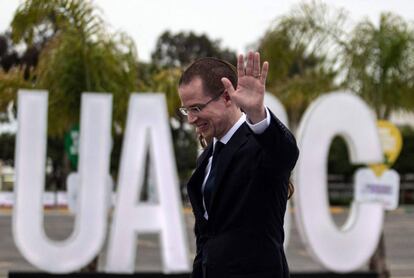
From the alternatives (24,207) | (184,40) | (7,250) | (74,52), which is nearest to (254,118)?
(24,207)

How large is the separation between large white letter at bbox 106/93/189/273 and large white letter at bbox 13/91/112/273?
20 cm

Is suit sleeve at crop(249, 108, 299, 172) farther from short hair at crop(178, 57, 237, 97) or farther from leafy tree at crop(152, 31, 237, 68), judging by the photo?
leafy tree at crop(152, 31, 237, 68)

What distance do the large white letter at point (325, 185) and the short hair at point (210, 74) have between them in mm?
6013

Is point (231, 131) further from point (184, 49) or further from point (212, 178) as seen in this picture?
point (184, 49)

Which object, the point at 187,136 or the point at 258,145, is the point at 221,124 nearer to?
the point at 258,145

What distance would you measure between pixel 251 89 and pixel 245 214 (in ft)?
1.36

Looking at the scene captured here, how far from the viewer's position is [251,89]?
2248 millimetres

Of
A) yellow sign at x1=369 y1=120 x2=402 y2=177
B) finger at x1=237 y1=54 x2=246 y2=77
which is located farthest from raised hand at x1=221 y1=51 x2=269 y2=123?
yellow sign at x1=369 y1=120 x2=402 y2=177

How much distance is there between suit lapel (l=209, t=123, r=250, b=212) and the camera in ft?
8.05

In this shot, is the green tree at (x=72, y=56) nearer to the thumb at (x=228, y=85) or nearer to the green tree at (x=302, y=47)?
the green tree at (x=302, y=47)

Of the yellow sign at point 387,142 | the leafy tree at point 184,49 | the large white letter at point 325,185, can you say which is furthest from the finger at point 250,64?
the leafy tree at point 184,49

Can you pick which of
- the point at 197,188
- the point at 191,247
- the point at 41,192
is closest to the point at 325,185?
the point at 41,192

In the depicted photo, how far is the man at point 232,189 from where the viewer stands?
243 cm

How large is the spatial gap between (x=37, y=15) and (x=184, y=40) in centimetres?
3833
